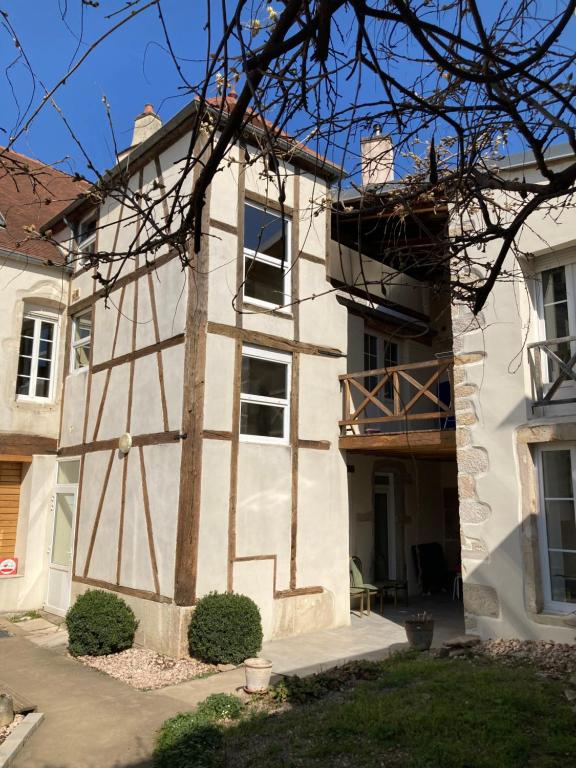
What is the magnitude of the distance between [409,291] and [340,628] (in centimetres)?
683

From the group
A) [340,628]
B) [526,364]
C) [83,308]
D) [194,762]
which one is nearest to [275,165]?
[194,762]

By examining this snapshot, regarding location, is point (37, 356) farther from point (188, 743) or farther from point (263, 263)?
point (188, 743)

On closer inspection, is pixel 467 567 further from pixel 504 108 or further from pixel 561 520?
pixel 504 108

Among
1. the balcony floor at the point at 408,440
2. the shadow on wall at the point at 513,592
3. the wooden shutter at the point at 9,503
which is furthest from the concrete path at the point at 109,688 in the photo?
the balcony floor at the point at 408,440

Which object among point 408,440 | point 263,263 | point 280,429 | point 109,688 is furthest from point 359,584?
point 263,263

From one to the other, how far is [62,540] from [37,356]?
3137mm

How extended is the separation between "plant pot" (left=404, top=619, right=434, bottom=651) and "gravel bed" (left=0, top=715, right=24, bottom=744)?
12.4ft

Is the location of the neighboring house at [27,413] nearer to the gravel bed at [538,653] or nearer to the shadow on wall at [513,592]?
the shadow on wall at [513,592]

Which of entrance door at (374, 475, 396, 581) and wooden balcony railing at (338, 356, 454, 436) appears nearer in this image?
wooden balcony railing at (338, 356, 454, 436)

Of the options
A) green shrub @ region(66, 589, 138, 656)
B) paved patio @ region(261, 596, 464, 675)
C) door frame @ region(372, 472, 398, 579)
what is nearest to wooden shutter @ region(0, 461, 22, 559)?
green shrub @ region(66, 589, 138, 656)

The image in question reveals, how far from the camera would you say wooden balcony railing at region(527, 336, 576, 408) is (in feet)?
21.3

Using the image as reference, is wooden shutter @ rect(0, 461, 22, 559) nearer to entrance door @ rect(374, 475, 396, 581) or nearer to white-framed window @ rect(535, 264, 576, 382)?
entrance door @ rect(374, 475, 396, 581)

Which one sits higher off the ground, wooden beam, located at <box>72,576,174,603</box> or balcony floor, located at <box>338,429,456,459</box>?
balcony floor, located at <box>338,429,456,459</box>

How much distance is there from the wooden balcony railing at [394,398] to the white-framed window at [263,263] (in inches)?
64.9
